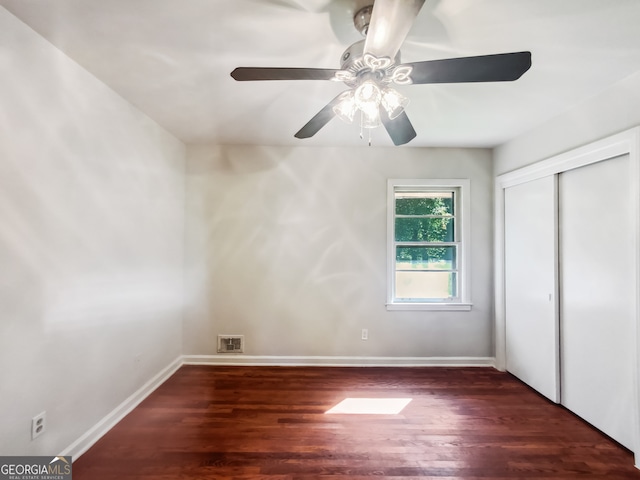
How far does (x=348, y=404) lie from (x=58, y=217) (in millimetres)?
2513

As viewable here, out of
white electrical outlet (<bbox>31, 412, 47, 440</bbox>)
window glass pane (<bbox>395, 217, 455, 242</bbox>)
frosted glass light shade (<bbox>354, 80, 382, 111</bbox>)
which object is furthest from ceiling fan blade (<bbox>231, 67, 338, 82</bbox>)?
window glass pane (<bbox>395, 217, 455, 242</bbox>)

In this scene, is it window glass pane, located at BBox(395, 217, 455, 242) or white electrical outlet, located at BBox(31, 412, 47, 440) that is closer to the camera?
white electrical outlet, located at BBox(31, 412, 47, 440)

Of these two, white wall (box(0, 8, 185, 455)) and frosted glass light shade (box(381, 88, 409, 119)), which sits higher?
frosted glass light shade (box(381, 88, 409, 119))

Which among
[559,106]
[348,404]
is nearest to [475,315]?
[348,404]

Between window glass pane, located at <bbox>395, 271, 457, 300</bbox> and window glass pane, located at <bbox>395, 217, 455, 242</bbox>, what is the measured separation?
16.2 inches

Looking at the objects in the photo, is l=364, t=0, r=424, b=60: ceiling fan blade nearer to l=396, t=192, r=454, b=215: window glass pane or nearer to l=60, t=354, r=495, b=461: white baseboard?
l=396, t=192, r=454, b=215: window glass pane

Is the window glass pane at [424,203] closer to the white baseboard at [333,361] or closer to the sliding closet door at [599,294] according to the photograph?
the sliding closet door at [599,294]

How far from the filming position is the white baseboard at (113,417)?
1.83m

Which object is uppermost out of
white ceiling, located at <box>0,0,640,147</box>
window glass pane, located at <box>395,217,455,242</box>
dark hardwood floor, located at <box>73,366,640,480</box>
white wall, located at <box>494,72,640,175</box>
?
white ceiling, located at <box>0,0,640,147</box>

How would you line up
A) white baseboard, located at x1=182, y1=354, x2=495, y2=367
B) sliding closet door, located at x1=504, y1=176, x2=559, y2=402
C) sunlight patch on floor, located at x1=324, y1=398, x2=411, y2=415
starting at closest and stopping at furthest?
sunlight patch on floor, located at x1=324, y1=398, x2=411, y2=415
sliding closet door, located at x1=504, y1=176, x2=559, y2=402
white baseboard, located at x1=182, y1=354, x2=495, y2=367

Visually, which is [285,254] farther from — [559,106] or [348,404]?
[559,106]

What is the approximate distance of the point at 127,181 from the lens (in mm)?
2328

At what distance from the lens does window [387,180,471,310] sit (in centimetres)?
334

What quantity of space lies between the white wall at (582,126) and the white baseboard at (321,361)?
2.28 meters
